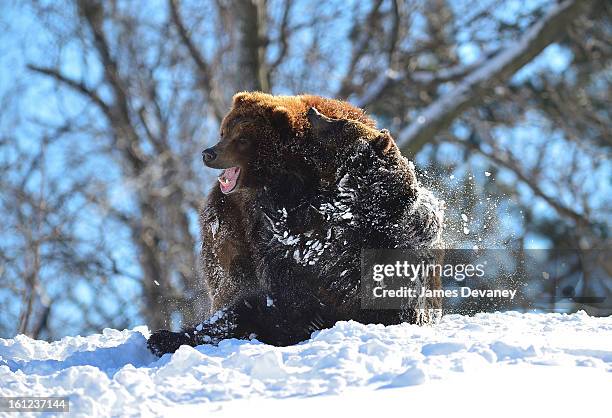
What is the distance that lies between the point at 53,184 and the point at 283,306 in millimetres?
12666

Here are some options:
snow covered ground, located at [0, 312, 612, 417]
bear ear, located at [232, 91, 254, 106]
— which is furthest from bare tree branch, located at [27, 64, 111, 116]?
snow covered ground, located at [0, 312, 612, 417]

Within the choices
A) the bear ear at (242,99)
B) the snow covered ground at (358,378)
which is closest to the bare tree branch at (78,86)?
the bear ear at (242,99)

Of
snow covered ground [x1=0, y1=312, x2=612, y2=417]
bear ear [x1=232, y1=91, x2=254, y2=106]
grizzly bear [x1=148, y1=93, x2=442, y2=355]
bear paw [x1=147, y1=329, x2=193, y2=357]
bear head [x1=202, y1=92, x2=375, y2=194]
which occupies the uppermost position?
bear ear [x1=232, y1=91, x2=254, y2=106]

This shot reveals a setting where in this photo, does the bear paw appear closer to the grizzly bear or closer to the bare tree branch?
the grizzly bear

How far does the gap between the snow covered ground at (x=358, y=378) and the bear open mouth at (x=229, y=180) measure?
3.77 ft

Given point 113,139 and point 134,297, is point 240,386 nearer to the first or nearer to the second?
point 134,297

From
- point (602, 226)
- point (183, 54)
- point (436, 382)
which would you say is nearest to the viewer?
point (436, 382)

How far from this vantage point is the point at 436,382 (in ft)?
12.3

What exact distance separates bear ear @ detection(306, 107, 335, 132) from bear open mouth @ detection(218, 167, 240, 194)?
0.56m

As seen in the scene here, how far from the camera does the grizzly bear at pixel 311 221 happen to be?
17.2 ft

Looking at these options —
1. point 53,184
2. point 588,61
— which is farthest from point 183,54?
point 588,61

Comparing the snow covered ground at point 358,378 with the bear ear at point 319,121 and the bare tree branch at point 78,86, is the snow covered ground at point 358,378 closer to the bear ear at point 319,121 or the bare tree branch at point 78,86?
the bear ear at point 319,121

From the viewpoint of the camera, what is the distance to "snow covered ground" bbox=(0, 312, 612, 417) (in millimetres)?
3496

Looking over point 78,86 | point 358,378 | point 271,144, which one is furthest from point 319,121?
point 78,86
